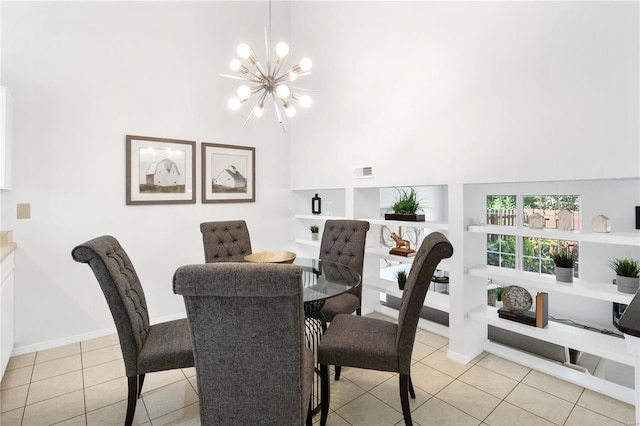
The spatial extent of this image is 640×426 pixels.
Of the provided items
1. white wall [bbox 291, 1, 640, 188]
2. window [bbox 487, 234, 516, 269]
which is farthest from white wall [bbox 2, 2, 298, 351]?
window [bbox 487, 234, 516, 269]

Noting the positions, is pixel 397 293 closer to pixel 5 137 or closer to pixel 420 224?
pixel 420 224

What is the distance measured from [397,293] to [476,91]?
6.41 ft

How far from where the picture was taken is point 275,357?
1.24 meters

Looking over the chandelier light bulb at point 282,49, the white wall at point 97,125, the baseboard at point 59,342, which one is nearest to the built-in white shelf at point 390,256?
the white wall at point 97,125

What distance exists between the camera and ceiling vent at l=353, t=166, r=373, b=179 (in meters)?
3.40

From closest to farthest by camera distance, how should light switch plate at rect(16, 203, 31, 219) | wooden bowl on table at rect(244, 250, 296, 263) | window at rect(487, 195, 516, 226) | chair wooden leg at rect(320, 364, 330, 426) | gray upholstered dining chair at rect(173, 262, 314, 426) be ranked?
gray upholstered dining chair at rect(173, 262, 314, 426) → chair wooden leg at rect(320, 364, 330, 426) → wooden bowl on table at rect(244, 250, 296, 263) → light switch plate at rect(16, 203, 31, 219) → window at rect(487, 195, 516, 226)

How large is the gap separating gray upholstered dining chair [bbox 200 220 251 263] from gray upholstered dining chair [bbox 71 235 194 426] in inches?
44.6

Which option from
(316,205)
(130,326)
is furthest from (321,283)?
(316,205)

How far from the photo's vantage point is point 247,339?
Answer: 1.23 meters

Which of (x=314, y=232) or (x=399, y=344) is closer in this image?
(x=399, y=344)

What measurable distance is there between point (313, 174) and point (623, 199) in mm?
5283

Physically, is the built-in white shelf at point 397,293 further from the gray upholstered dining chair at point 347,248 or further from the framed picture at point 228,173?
the framed picture at point 228,173

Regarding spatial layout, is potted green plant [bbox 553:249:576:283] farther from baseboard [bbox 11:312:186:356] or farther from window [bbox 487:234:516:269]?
window [bbox 487:234:516:269]

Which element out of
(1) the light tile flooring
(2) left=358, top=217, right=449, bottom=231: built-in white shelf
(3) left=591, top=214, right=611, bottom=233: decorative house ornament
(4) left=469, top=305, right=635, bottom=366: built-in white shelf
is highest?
(3) left=591, top=214, right=611, bottom=233: decorative house ornament
